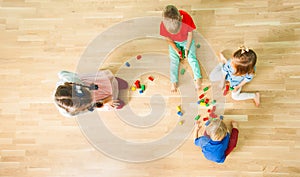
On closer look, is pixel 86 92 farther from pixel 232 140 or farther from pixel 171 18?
pixel 232 140

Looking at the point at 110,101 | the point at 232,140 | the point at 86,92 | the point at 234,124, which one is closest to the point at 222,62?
the point at 234,124

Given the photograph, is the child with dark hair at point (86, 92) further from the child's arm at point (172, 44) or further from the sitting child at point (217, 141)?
the sitting child at point (217, 141)

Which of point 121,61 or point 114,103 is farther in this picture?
point 121,61

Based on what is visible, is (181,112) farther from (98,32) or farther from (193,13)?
(98,32)

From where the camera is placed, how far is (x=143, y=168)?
1.97m

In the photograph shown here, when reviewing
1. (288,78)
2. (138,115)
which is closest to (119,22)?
(138,115)

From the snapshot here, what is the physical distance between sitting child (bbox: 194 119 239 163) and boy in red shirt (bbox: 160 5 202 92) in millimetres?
351

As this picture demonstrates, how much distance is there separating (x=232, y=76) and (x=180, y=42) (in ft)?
1.35

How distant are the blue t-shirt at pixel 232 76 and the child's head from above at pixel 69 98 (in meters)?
0.89

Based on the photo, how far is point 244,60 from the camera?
161 cm

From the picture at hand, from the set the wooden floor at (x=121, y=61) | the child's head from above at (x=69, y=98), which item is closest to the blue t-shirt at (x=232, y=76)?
the wooden floor at (x=121, y=61)

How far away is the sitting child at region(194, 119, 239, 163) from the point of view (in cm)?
171

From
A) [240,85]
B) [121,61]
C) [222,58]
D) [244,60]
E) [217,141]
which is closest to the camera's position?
[244,60]

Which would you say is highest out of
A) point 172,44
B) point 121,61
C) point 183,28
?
point 183,28
